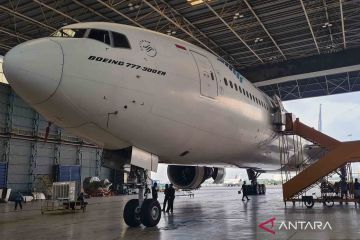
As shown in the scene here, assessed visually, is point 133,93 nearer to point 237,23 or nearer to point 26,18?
point 237,23

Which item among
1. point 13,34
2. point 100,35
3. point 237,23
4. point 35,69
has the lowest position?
point 35,69

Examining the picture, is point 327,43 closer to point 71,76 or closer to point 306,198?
point 306,198

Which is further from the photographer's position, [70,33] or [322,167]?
[322,167]

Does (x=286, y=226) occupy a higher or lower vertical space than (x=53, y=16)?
lower

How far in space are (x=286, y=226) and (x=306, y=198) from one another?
7.47 meters

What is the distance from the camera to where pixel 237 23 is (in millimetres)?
23156

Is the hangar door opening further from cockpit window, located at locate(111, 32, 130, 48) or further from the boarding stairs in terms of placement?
cockpit window, located at locate(111, 32, 130, 48)

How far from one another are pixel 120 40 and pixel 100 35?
457mm

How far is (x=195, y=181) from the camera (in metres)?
16.5

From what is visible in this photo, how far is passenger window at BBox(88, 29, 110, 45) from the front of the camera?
8.32m

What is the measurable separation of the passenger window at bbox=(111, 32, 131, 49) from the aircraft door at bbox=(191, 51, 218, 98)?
2235 millimetres

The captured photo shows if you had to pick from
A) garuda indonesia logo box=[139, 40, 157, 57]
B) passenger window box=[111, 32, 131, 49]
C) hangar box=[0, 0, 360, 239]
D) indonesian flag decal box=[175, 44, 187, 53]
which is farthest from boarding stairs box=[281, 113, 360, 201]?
passenger window box=[111, 32, 131, 49]

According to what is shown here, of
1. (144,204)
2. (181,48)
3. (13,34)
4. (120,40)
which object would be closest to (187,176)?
(144,204)

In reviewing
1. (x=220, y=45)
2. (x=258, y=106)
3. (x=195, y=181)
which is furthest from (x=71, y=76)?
(x=220, y=45)
